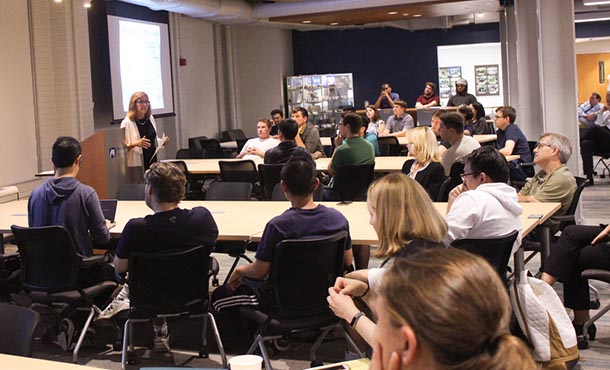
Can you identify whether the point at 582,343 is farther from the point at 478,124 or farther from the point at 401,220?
the point at 478,124

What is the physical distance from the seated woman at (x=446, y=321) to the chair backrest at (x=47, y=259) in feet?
12.3

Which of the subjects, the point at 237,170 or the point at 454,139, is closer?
the point at 454,139

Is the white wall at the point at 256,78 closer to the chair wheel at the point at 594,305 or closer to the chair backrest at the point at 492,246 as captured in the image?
the chair wheel at the point at 594,305

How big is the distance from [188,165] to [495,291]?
844cm

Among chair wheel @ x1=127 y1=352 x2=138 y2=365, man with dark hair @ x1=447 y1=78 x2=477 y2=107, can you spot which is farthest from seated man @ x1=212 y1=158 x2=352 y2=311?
man with dark hair @ x1=447 y1=78 x2=477 y2=107


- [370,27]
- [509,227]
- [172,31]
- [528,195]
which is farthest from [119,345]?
[370,27]

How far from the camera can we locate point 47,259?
4.86 m

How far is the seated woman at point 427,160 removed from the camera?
21.2 feet

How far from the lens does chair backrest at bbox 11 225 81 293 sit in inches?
188

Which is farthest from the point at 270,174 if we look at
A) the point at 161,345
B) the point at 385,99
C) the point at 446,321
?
the point at 385,99

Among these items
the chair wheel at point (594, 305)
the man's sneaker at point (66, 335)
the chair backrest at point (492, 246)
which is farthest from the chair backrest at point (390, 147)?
the chair backrest at point (492, 246)

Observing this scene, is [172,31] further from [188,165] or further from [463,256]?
[463,256]

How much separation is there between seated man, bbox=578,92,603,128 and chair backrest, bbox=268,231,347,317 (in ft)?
35.5

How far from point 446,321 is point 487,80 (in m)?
20.6
